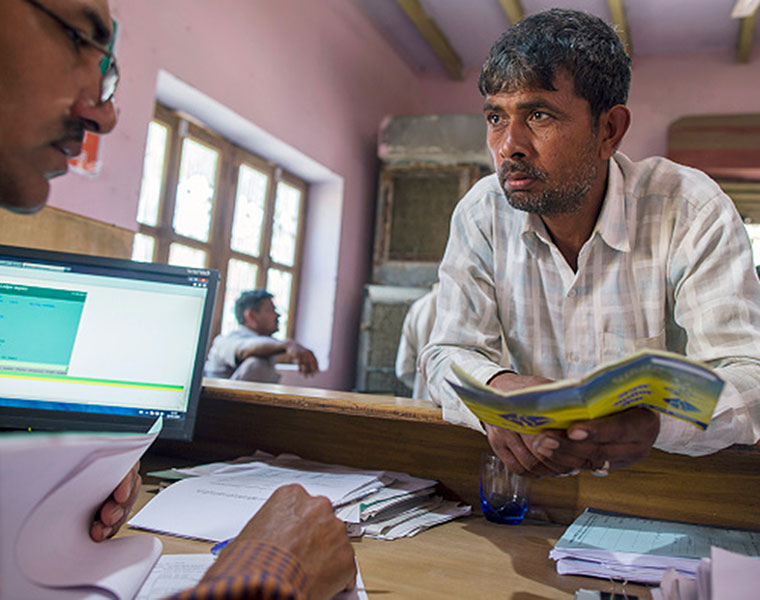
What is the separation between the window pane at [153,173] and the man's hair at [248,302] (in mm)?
625

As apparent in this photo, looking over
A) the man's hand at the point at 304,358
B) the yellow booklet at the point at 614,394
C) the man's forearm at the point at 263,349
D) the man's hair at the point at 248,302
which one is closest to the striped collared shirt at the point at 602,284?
the yellow booklet at the point at 614,394

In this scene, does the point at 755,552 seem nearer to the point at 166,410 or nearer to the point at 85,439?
the point at 85,439

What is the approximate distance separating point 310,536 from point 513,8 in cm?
444

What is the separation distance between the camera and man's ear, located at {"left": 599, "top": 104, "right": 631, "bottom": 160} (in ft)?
4.13

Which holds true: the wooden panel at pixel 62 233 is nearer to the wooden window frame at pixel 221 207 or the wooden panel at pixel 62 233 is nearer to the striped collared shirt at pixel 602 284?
the wooden window frame at pixel 221 207

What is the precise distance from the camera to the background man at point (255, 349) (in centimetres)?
343

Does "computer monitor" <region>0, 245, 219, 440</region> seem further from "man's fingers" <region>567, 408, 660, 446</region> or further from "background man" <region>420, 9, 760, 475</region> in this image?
"man's fingers" <region>567, 408, 660, 446</region>

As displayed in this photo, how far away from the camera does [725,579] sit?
2.07 ft

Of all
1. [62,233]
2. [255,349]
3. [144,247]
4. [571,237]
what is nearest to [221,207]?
[144,247]

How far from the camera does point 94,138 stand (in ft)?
8.91

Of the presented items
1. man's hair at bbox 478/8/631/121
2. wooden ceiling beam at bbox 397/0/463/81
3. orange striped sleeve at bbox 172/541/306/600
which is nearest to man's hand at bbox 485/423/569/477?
orange striped sleeve at bbox 172/541/306/600

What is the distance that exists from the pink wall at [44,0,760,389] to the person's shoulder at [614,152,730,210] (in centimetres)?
207

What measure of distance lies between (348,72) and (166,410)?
4.11 meters

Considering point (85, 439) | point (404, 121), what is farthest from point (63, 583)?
point (404, 121)
